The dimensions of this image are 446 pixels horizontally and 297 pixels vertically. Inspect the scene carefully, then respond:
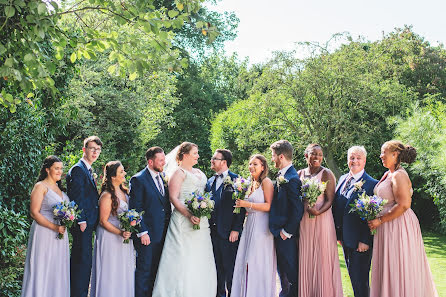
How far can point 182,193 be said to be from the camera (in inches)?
271

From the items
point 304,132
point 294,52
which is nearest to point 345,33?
point 294,52

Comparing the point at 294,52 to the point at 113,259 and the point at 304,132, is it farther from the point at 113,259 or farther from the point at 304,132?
the point at 113,259

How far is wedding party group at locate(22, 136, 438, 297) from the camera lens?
6.19 m

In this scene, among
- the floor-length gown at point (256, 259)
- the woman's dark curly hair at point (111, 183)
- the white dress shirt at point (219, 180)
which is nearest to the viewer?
the floor-length gown at point (256, 259)

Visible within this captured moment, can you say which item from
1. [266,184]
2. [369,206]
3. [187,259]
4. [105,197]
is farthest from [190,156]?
[369,206]

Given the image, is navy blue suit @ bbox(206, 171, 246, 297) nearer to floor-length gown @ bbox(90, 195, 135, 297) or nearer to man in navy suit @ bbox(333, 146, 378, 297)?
floor-length gown @ bbox(90, 195, 135, 297)

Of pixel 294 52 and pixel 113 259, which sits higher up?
pixel 294 52

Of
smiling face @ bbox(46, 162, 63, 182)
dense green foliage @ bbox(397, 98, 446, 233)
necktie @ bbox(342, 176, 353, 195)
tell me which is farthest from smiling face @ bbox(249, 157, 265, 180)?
dense green foliage @ bbox(397, 98, 446, 233)

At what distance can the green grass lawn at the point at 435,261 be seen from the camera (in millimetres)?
9489

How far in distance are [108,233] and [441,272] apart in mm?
8942

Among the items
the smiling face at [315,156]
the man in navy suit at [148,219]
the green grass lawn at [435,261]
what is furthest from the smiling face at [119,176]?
the green grass lawn at [435,261]

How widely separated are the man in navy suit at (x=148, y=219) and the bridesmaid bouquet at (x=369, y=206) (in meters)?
2.67

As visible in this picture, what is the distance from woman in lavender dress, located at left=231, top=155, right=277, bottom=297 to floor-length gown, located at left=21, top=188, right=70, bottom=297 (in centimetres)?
233

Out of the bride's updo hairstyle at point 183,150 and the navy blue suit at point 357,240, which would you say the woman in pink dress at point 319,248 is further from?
the bride's updo hairstyle at point 183,150
